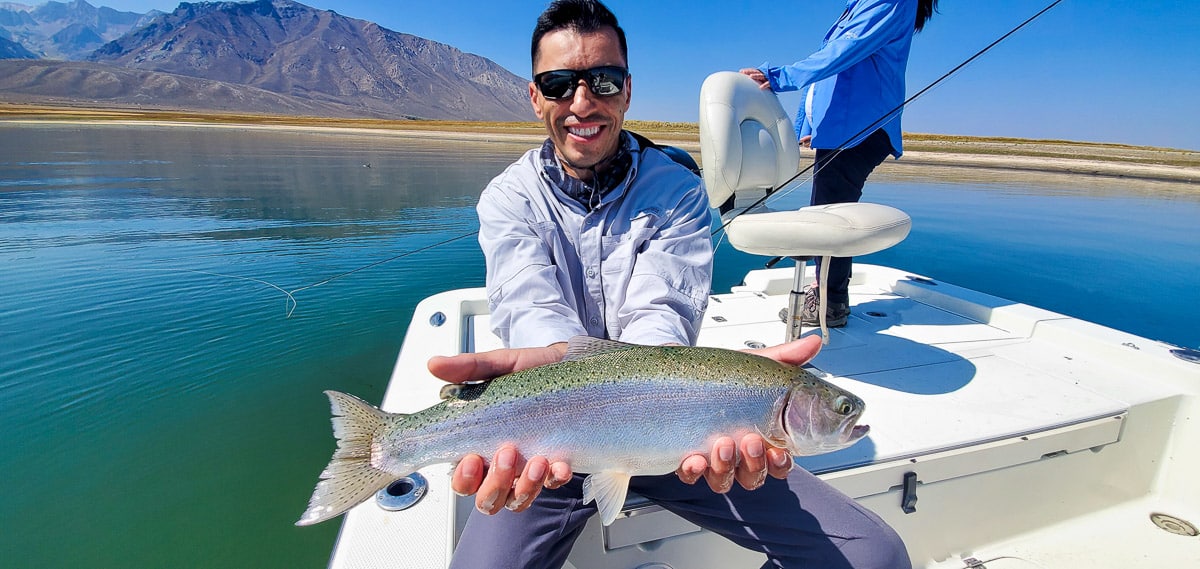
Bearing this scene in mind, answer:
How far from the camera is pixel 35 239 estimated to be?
31.2 feet

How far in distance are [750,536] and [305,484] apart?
3.45m

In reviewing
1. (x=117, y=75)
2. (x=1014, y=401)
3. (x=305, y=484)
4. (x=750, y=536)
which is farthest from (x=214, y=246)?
(x=117, y=75)

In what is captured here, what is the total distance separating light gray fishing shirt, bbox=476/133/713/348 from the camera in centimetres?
273

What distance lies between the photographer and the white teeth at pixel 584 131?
2779 millimetres

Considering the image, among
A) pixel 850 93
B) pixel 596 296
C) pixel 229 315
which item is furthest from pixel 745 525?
pixel 229 315

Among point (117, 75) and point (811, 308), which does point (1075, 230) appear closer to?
point (811, 308)

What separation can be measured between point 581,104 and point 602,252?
2.57ft

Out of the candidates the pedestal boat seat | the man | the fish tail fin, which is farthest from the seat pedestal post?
the fish tail fin

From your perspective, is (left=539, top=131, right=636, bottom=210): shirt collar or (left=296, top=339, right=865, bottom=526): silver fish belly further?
(left=539, top=131, right=636, bottom=210): shirt collar

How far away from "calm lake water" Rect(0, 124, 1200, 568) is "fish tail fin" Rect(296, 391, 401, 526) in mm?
2047

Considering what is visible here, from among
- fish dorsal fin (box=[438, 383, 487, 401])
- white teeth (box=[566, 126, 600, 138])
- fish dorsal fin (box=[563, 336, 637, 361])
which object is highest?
white teeth (box=[566, 126, 600, 138])

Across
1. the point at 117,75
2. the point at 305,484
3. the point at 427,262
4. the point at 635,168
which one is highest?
the point at 117,75

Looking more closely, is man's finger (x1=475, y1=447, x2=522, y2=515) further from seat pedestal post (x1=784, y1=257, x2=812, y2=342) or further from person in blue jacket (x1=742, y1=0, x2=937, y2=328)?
person in blue jacket (x1=742, y1=0, x2=937, y2=328)

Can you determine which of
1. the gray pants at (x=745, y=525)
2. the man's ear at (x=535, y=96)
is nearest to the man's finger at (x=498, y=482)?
the gray pants at (x=745, y=525)
